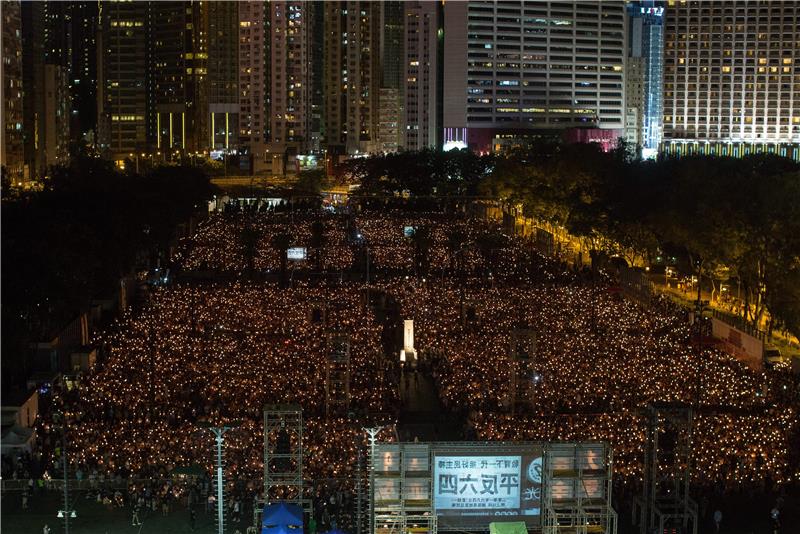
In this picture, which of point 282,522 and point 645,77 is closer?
point 282,522

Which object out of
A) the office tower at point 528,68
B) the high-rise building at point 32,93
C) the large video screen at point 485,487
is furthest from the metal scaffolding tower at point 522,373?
the high-rise building at point 32,93

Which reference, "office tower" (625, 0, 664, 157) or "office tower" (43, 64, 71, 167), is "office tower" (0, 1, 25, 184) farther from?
"office tower" (625, 0, 664, 157)

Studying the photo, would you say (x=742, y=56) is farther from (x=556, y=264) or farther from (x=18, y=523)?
(x=18, y=523)

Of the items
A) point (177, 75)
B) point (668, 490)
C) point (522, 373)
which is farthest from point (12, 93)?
point (668, 490)

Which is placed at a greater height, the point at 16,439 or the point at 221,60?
the point at 221,60

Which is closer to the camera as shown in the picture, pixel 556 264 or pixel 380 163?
pixel 556 264

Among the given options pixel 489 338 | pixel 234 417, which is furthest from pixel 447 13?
pixel 234 417

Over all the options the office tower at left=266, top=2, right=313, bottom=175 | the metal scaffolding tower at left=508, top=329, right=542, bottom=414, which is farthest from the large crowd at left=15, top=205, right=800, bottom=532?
the office tower at left=266, top=2, right=313, bottom=175

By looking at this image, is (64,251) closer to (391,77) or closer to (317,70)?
(317,70)
